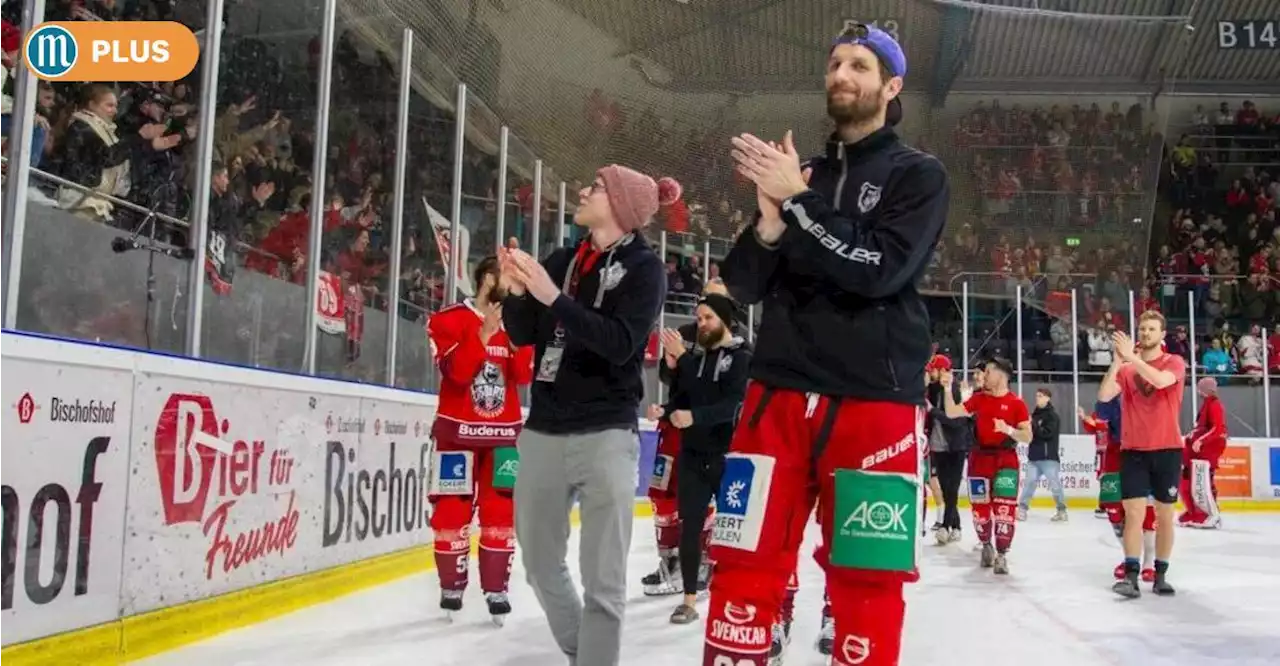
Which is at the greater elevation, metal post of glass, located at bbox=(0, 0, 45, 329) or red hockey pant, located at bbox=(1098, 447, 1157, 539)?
metal post of glass, located at bbox=(0, 0, 45, 329)

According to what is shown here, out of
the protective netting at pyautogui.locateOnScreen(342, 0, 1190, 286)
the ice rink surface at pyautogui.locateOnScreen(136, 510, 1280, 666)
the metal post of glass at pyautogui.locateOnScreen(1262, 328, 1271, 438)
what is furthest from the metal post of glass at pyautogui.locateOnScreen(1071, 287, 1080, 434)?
the ice rink surface at pyautogui.locateOnScreen(136, 510, 1280, 666)

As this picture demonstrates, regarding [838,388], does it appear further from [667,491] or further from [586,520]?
[667,491]

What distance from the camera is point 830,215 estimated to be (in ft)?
6.09

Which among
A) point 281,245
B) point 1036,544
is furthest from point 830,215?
point 1036,544

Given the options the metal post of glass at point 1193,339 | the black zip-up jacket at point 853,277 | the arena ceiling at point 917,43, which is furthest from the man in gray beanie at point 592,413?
the metal post of glass at point 1193,339

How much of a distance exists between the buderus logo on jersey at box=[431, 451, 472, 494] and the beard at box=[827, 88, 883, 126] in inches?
111

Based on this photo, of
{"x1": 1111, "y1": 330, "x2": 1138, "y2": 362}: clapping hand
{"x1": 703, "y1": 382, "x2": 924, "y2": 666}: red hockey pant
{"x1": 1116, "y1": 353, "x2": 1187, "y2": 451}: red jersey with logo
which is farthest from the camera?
{"x1": 1116, "y1": 353, "x2": 1187, "y2": 451}: red jersey with logo

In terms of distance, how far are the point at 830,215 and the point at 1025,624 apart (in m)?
3.62

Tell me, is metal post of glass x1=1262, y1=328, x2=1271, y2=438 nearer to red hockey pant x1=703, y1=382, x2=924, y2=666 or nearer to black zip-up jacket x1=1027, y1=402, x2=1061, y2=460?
black zip-up jacket x1=1027, y1=402, x2=1061, y2=460

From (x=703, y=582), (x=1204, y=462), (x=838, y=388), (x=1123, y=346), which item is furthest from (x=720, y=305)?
(x=1204, y=462)

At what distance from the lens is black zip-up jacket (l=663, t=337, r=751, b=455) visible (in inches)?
188

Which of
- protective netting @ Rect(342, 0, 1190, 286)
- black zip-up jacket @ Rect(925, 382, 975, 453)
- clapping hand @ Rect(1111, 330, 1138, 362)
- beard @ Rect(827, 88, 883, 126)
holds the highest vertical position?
protective netting @ Rect(342, 0, 1190, 286)

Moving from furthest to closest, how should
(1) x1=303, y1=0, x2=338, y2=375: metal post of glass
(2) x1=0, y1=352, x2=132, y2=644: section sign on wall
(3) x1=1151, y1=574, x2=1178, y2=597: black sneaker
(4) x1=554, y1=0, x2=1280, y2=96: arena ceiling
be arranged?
1. (4) x1=554, y1=0, x2=1280, y2=96: arena ceiling
2. (3) x1=1151, y1=574, x2=1178, y2=597: black sneaker
3. (1) x1=303, y1=0, x2=338, y2=375: metal post of glass
4. (2) x1=0, y1=352, x2=132, y2=644: section sign on wall

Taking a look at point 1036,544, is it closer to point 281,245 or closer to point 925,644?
point 925,644
